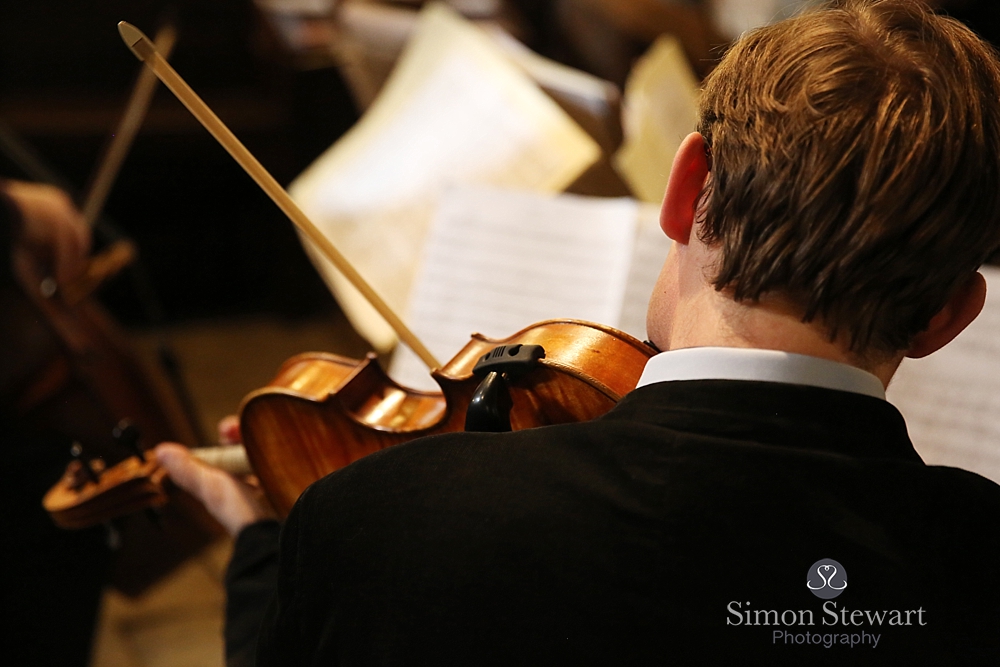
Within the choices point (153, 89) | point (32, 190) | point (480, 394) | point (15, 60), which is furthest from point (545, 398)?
point (15, 60)

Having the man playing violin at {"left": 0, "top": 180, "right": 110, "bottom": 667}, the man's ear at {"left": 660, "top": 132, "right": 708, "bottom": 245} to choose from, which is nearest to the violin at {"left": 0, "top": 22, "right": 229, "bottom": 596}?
the man playing violin at {"left": 0, "top": 180, "right": 110, "bottom": 667}

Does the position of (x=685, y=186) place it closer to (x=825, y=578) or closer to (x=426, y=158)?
(x=825, y=578)

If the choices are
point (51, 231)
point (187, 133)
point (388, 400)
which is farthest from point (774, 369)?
point (187, 133)

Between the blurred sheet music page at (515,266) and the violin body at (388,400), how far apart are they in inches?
9.5

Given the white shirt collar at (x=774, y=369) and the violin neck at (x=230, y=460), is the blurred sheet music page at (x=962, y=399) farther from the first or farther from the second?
the violin neck at (x=230, y=460)

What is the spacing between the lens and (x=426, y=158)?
1.47 meters

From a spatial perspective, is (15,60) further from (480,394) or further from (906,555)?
(906,555)

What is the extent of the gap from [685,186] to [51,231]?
1207 millimetres

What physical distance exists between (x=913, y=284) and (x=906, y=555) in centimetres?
18

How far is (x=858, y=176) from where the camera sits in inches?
20.9

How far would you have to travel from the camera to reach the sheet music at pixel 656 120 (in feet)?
4.37

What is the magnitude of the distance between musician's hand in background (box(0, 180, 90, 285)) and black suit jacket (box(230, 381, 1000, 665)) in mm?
1080

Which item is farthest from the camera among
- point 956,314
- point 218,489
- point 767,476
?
point 218,489

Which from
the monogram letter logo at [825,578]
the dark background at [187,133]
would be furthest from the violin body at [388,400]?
the dark background at [187,133]
